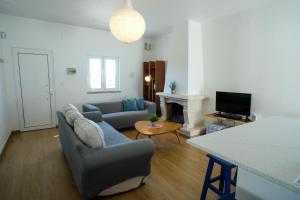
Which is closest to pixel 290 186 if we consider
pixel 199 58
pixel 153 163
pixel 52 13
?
pixel 153 163

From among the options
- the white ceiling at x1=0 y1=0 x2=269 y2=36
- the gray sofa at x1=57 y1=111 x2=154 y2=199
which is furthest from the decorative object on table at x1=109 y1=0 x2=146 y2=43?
the gray sofa at x1=57 y1=111 x2=154 y2=199

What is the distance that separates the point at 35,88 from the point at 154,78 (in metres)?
3.29

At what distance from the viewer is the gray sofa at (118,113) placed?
435 centimetres

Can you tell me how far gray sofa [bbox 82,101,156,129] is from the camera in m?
4.35

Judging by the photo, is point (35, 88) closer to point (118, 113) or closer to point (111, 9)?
point (118, 113)

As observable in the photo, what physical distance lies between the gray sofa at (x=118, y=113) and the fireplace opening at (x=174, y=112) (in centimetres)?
48

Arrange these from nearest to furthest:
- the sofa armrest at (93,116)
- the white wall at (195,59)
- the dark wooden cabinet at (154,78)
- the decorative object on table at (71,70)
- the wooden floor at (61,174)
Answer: the wooden floor at (61,174), the sofa armrest at (93,116), the white wall at (195,59), the decorative object on table at (71,70), the dark wooden cabinet at (154,78)

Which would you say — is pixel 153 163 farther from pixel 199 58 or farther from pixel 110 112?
pixel 199 58

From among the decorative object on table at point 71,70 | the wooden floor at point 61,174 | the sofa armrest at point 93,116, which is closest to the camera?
the wooden floor at point 61,174

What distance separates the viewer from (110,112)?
4938mm

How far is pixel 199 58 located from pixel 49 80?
12.9 feet

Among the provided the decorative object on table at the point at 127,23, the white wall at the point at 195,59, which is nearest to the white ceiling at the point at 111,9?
the white wall at the point at 195,59

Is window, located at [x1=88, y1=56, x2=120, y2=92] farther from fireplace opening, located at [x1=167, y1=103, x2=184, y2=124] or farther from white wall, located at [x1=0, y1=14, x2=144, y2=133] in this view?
fireplace opening, located at [x1=167, y1=103, x2=184, y2=124]

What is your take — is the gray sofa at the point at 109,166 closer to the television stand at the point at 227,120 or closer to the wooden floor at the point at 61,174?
the wooden floor at the point at 61,174
